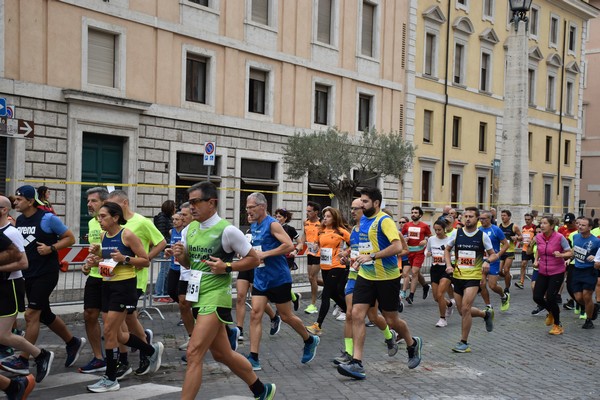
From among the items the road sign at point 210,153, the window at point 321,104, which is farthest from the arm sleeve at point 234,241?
the window at point 321,104

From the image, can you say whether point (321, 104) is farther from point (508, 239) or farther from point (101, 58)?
point (508, 239)

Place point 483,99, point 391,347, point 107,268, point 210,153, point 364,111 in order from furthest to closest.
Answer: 1. point 483,99
2. point 364,111
3. point 210,153
4. point 391,347
5. point 107,268

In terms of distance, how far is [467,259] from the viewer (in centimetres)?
1086

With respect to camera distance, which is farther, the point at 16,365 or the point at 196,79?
the point at 196,79

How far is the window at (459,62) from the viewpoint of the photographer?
3831cm

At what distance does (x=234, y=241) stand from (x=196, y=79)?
19.5 m

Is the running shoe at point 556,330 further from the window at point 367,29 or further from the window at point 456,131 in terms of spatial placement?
the window at point 456,131

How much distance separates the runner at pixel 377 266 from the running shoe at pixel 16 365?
3.50 meters

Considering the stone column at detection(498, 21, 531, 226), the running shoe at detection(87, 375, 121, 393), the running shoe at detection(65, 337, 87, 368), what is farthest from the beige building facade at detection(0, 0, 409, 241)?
the running shoe at detection(87, 375, 121, 393)

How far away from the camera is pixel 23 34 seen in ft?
65.9

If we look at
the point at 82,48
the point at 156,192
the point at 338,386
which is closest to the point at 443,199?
the point at 156,192

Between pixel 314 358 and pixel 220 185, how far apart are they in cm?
1680

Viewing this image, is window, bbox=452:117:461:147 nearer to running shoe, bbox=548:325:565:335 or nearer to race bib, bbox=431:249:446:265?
race bib, bbox=431:249:446:265

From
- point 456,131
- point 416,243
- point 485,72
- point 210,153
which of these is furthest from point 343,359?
point 485,72
